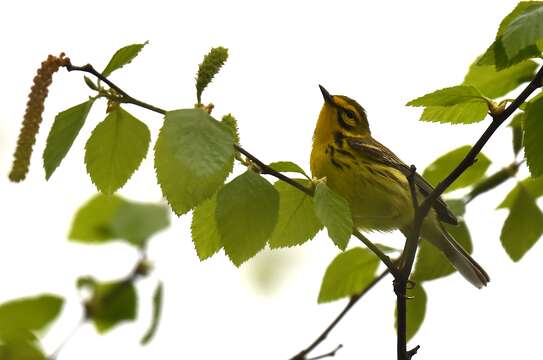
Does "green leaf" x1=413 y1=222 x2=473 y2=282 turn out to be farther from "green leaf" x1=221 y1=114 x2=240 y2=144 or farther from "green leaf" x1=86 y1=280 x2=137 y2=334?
"green leaf" x1=86 y1=280 x2=137 y2=334

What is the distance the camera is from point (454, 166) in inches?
147

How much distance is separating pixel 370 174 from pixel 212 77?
306 centimetres

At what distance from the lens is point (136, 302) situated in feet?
5.96

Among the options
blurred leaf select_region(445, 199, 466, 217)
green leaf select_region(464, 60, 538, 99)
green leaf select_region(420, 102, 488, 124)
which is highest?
green leaf select_region(464, 60, 538, 99)

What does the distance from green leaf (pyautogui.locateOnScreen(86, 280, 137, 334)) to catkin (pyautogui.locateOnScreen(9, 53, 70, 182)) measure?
31cm

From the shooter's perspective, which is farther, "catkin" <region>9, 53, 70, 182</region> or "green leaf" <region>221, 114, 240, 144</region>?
"green leaf" <region>221, 114, 240, 144</region>

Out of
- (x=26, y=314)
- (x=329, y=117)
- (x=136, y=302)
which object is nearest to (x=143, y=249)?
(x=136, y=302)

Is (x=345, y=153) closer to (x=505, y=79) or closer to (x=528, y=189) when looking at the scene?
(x=528, y=189)

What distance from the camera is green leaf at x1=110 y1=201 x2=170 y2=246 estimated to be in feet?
5.83

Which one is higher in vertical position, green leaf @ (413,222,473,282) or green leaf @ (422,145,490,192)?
green leaf @ (422,145,490,192)

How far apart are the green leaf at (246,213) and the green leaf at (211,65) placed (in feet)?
0.97

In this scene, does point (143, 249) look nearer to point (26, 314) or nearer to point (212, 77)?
point (26, 314)

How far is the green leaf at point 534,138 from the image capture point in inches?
98.0

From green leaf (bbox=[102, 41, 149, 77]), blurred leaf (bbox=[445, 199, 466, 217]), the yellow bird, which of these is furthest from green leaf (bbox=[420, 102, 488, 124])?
the yellow bird
